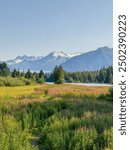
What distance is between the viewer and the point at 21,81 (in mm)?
73000

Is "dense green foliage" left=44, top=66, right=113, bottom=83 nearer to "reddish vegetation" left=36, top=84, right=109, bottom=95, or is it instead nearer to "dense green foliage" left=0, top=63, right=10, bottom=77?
"dense green foliage" left=0, top=63, right=10, bottom=77

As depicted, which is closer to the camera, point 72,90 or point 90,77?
point 72,90

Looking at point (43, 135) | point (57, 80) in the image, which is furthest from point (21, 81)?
point (43, 135)

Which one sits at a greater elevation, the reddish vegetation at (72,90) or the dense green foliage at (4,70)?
the dense green foliage at (4,70)

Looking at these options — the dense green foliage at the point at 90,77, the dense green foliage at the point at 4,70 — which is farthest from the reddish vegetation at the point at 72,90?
the dense green foliage at the point at 90,77

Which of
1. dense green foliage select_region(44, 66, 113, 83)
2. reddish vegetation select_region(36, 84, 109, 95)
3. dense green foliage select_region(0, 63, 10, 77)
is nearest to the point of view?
reddish vegetation select_region(36, 84, 109, 95)

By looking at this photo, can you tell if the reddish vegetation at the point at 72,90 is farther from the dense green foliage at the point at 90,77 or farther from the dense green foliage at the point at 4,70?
the dense green foliage at the point at 90,77

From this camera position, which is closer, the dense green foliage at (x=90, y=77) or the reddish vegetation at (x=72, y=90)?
the reddish vegetation at (x=72, y=90)

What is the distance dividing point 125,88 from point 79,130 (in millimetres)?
5157

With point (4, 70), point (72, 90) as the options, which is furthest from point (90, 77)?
point (72, 90)

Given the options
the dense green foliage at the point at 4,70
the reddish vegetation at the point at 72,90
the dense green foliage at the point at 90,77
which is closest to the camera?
the reddish vegetation at the point at 72,90

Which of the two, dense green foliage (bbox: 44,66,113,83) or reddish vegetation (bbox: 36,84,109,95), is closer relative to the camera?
reddish vegetation (bbox: 36,84,109,95)

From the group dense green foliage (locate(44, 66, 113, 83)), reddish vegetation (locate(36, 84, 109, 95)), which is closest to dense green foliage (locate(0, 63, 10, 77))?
dense green foliage (locate(44, 66, 113, 83))

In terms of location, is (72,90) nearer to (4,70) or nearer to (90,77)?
(4,70)
